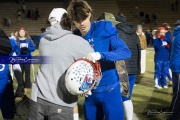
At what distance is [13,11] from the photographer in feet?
106

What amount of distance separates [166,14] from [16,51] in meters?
26.9

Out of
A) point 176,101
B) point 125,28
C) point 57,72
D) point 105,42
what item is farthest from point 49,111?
point 125,28

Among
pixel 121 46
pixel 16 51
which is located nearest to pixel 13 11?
pixel 16 51

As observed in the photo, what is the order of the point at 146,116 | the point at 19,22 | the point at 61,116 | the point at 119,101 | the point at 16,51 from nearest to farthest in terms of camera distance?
the point at 61,116 → the point at 119,101 → the point at 146,116 → the point at 16,51 → the point at 19,22

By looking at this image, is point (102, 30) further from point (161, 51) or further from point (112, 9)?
point (112, 9)

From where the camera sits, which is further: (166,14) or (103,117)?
(166,14)

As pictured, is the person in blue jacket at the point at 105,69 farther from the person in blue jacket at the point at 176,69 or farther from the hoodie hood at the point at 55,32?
the person in blue jacket at the point at 176,69

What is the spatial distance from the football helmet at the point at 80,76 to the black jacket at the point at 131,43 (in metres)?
1.97

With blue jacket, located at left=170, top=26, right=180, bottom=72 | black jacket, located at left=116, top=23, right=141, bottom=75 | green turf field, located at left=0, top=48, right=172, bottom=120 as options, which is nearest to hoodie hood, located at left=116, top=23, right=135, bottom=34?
black jacket, located at left=116, top=23, right=141, bottom=75

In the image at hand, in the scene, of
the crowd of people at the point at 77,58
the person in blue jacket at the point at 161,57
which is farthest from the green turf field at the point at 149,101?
the crowd of people at the point at 77,58

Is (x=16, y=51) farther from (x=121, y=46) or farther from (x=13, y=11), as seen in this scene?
(x=13, y=11)

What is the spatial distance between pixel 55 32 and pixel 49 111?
1.97ft

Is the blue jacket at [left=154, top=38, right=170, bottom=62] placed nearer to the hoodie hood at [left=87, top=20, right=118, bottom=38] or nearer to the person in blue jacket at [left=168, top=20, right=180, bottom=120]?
the person in blue jacket at [left=168, top=20, right=180, bottom=120]

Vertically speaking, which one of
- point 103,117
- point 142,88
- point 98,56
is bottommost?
point 142,88
